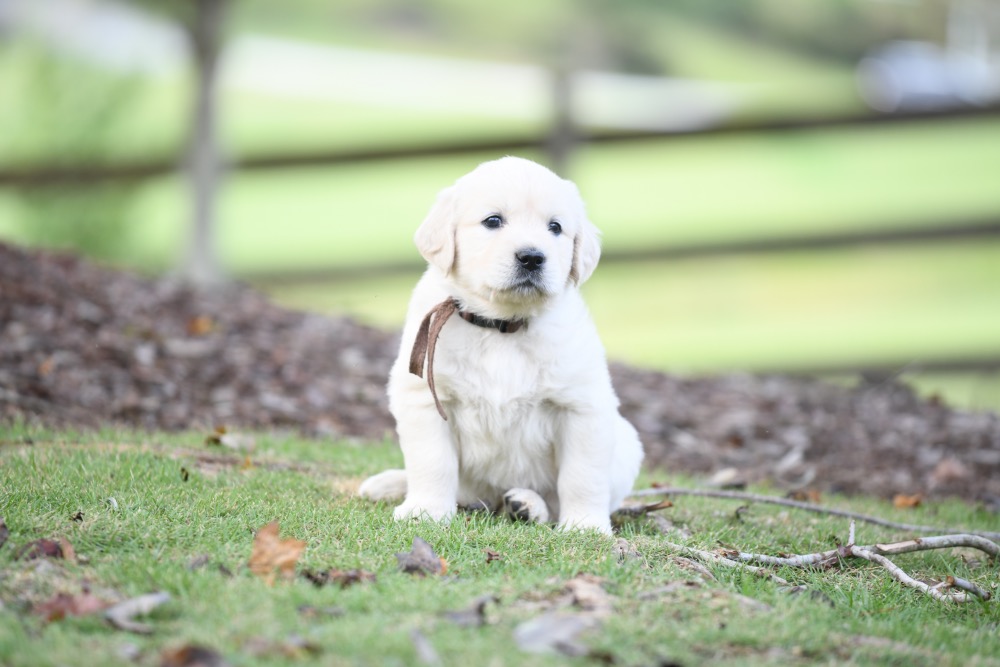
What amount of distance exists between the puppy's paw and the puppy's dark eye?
1.02 metres

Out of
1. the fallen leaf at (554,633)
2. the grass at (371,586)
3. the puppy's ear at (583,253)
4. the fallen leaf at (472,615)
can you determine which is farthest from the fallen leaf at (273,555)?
the puppy's ear at (583,253)

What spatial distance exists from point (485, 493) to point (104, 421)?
8.48ft

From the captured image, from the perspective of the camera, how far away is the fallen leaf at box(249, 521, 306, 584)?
3365mm

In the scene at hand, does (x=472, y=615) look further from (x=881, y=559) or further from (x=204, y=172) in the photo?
(x=204, y=172)

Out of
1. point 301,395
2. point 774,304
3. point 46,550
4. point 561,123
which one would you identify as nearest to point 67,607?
point 46,550

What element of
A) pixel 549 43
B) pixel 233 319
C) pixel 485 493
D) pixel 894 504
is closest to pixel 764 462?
pixel 894 504

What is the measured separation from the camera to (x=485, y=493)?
177 inches

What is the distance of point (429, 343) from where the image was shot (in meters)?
4.03

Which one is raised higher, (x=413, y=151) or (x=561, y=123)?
(x=561, y=123)

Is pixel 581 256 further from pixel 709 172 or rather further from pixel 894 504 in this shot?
pixel 709 172

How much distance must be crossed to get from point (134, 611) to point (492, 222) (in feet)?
6.27

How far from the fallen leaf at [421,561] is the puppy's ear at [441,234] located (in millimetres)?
1138

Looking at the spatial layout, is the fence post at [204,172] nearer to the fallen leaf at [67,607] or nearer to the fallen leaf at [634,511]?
the fallen leaf at [634,511]

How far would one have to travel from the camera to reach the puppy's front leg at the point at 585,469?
4.18m
